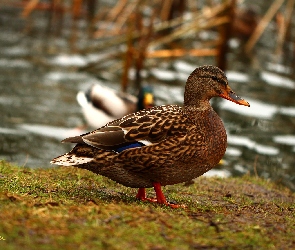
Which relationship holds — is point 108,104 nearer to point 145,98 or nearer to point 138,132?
point 145,98

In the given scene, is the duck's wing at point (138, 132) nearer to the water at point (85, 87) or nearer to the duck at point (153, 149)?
the duck at point (153, 149)

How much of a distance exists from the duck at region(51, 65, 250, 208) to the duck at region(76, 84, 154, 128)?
645 centimetres

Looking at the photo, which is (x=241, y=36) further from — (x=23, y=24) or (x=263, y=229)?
(x=263, y=229)

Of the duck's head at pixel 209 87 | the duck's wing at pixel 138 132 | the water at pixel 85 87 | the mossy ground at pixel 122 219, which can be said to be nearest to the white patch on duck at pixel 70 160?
the duck's wing at pixel 138 132

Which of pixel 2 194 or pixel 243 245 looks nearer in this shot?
pixel 243 245

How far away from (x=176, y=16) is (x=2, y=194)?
47.3 ft

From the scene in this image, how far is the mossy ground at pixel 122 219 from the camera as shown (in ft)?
13.3

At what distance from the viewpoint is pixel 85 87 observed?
15.0 metres

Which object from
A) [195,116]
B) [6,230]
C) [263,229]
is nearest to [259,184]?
[195,116]

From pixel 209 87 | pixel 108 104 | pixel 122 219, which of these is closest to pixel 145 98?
pixel 108 104

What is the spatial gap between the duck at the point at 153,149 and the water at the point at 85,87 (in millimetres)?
3844

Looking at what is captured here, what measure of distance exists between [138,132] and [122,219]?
4.24 ft

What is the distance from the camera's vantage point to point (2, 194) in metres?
4.86

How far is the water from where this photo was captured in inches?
437
